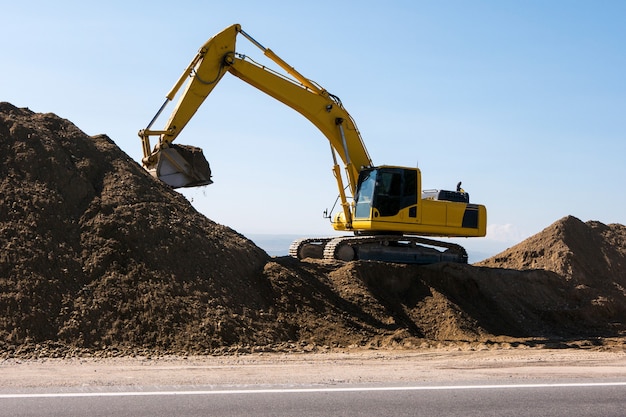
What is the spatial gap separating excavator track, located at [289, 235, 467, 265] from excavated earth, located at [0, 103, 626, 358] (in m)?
1.23

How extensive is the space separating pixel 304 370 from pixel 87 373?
9.59 feet

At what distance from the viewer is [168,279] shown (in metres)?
14.3

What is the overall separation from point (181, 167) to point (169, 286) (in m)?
5.25

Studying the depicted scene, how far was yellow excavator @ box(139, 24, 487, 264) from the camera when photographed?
18.5m

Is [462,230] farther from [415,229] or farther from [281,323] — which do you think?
[281,323]

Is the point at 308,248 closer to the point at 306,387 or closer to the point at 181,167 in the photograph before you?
the point at 181,167

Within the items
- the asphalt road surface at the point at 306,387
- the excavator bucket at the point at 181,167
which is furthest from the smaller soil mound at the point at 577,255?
the asphalt road surface at the point at 306,387

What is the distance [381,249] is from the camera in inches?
791

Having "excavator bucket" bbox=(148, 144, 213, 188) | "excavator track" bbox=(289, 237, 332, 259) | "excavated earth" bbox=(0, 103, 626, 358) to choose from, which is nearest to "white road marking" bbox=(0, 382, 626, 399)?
"excavated earth" bbox=(0, 103, 626, 358)

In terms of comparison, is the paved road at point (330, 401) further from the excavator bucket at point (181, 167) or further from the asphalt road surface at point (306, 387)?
the excavator bucket at point (181, 167)

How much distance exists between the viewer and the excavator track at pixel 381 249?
64.6ft

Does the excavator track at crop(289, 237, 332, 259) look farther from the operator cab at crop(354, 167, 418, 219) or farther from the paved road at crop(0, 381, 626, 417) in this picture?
the paved road at crop(0, 381, 626, 417)

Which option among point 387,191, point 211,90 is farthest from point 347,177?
point 211,90

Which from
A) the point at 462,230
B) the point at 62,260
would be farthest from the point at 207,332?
the point at 462,230
